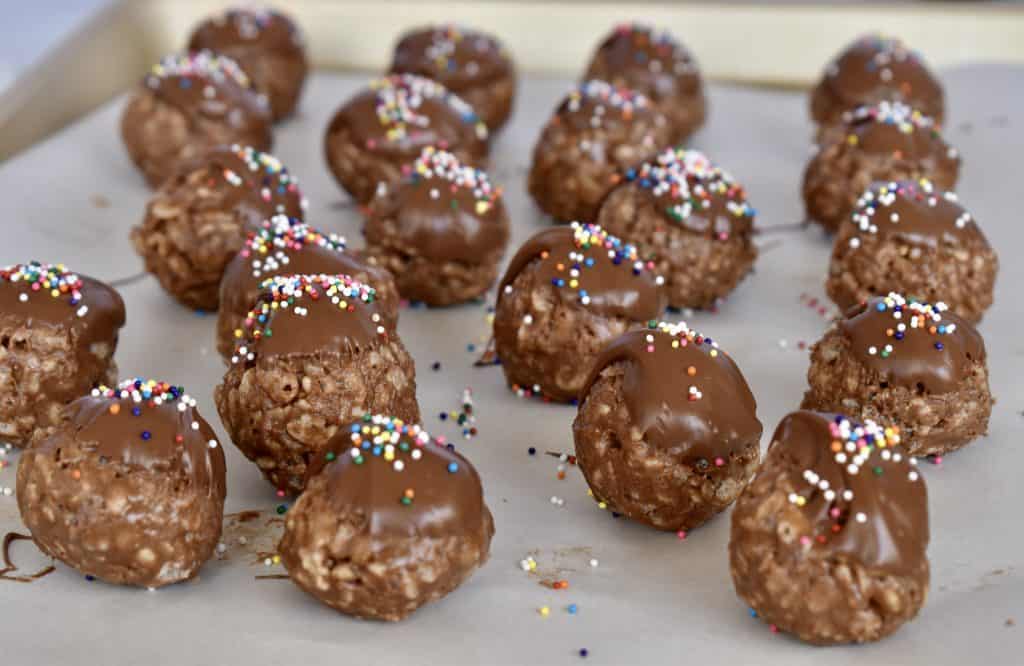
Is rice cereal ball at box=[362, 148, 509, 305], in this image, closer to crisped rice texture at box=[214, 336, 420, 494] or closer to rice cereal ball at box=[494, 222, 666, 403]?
rice cereal ball at box=[494, 222, 666, 403]

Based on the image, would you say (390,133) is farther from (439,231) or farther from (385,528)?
(385,528)

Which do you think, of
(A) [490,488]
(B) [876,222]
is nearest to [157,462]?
(A) [490,488]

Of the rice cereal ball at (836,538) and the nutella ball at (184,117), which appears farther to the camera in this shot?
the nutella ball at (184,117)

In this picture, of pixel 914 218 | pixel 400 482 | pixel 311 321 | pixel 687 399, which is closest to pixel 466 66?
pixel 914 218

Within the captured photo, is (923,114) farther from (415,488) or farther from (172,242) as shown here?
(415,488)

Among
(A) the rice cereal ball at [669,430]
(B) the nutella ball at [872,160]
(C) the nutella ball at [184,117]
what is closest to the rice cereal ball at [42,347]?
(A) the rice cereal ball at [669,430]

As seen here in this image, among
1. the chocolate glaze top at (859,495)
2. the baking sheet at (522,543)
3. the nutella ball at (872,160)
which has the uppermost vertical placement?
the chocolate glaze top at (859,495)

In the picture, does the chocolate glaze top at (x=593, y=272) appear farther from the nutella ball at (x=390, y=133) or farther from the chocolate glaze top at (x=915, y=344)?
the nutella ball at (x=390, y=133)

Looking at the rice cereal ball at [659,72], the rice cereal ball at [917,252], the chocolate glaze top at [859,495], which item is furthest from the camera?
the rice cereal ball at [659,72]
